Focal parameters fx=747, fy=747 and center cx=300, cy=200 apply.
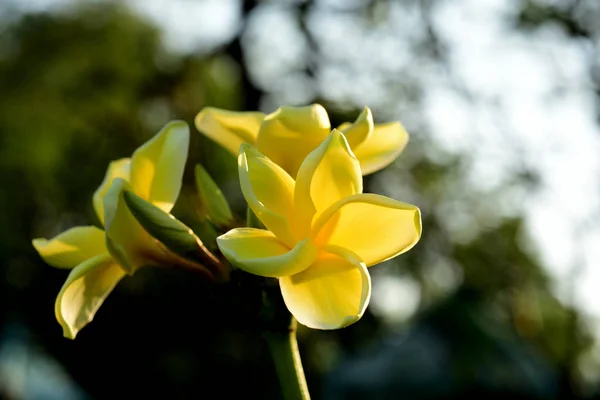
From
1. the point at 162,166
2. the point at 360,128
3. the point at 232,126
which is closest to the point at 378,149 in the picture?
the point at 360,128

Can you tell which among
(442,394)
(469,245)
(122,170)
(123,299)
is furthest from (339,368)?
(469,245)

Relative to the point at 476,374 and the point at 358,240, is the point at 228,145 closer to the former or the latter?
the point at 358,240

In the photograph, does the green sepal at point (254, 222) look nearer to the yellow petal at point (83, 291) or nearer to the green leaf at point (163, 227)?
the green leaf at point (163, 227)

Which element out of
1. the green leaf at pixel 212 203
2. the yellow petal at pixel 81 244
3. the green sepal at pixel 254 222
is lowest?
the yellow petal at pixel 81 244

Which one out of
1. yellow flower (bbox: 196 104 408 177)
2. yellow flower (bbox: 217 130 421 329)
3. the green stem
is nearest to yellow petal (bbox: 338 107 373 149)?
yellow flower (bbox: 196 104 408 177)

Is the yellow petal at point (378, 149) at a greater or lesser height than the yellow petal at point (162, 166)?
lesser


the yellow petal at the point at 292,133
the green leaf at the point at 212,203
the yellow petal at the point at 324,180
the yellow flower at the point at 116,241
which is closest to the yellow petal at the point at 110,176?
the yellow flower at the point at 116,241
